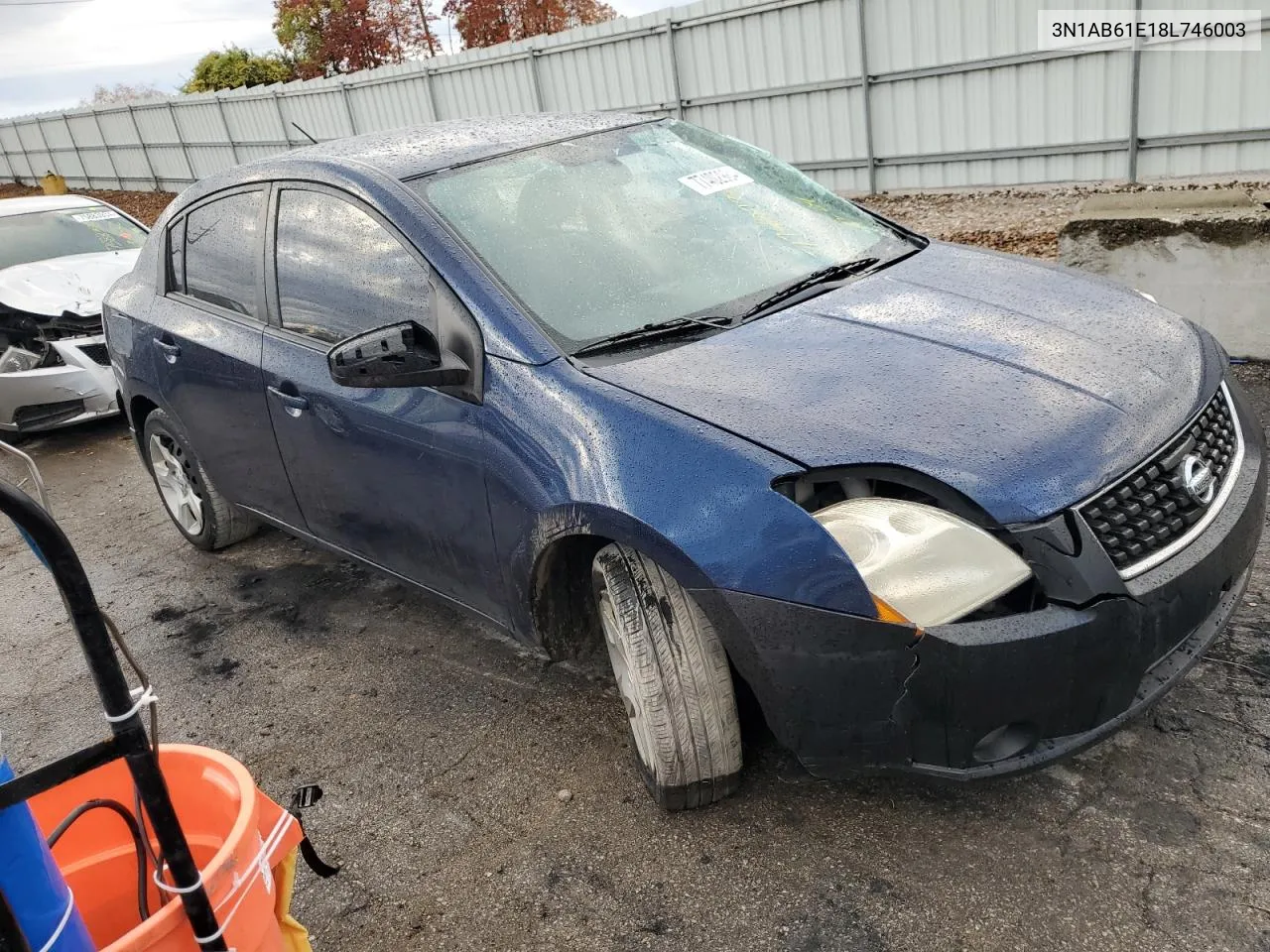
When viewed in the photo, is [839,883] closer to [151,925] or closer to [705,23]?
[151,925]

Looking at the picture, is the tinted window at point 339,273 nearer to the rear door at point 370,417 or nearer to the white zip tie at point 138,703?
the rear door at point 370,417

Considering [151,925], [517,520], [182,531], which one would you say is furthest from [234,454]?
[151,925]

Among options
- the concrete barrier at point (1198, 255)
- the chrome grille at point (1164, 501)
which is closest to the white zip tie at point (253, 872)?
the chrome grille at point (1164, 501)

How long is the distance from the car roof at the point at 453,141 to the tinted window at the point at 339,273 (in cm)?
19

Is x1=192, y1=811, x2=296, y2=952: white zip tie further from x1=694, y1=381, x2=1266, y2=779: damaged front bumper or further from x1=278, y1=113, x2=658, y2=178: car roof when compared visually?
x1=278, y1=113, x2=658, y2=178: car roof

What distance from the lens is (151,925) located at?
155cm

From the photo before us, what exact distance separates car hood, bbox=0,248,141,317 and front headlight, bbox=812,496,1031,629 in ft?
20.1

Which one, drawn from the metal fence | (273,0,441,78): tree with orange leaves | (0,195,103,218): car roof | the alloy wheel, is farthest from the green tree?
the alloy wheel

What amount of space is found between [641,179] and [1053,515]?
1796 mm

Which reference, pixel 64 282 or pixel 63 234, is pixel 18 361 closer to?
pixel 64 282

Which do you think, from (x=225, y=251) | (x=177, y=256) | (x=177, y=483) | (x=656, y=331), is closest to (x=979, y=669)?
(x=656, y=331)

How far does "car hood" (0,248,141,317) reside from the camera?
7.11 metres

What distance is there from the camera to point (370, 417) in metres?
3.15

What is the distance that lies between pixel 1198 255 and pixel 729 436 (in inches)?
147
